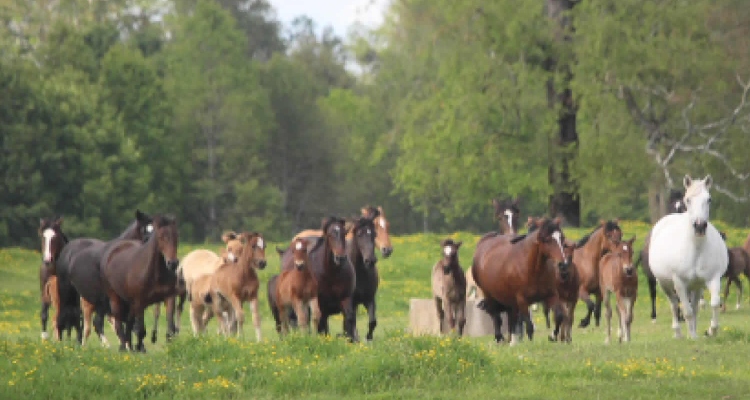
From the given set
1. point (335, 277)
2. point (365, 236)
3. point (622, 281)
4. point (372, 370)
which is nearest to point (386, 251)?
point (365, 236)

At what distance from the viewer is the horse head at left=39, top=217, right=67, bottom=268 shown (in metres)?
23.2

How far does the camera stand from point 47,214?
59500 mm

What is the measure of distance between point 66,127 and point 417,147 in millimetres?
16420

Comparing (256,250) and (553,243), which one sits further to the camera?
(256,250)

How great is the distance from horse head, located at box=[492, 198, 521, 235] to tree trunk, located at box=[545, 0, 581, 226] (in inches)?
891

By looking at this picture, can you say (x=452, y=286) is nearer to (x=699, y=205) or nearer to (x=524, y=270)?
(x=524, y=270)

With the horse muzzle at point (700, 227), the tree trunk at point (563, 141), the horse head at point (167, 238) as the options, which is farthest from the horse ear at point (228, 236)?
the tree trunk at point (563, 141)

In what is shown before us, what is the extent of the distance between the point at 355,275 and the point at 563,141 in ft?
98.5

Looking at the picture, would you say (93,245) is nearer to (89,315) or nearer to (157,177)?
(89,315)

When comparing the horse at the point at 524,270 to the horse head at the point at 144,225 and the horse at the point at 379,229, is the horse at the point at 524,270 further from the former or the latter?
the horse head at the point at 144,225

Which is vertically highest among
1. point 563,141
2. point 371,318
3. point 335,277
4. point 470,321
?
point 563,141

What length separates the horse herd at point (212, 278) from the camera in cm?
2012

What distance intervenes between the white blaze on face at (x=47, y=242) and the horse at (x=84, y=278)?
444 mm

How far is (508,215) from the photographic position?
26.9 metres
